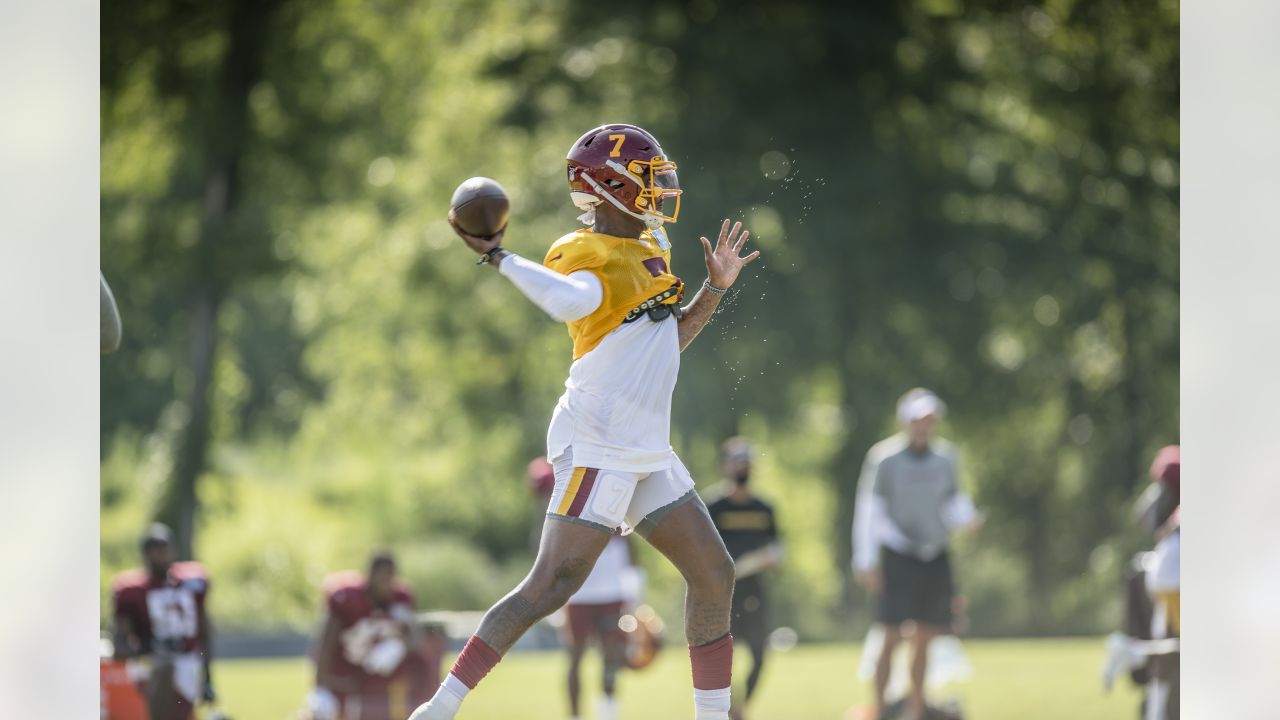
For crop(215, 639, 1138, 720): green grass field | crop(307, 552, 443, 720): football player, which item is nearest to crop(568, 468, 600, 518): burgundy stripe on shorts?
crop(307, 552, 443, 720): football player

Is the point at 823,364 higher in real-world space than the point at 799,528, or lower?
higher

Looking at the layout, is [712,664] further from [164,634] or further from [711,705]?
[164,634]

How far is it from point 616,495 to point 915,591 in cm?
506

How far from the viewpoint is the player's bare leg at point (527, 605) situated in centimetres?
424

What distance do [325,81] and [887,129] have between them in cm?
568

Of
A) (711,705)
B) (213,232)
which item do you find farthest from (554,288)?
(213,232)

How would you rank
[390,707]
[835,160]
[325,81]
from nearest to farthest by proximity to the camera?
[390,707] < [835,160] < [325,81]

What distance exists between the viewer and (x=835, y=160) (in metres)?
15.9

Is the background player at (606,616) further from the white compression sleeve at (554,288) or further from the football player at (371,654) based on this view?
the white compression sleeve at (554,288)

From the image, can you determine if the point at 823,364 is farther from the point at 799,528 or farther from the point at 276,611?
the point at 276,611

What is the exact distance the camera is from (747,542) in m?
9.03

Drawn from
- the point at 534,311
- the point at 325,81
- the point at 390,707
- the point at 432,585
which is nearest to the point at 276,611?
the point at 432,585

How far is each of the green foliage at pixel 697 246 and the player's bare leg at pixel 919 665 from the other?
5563mm
